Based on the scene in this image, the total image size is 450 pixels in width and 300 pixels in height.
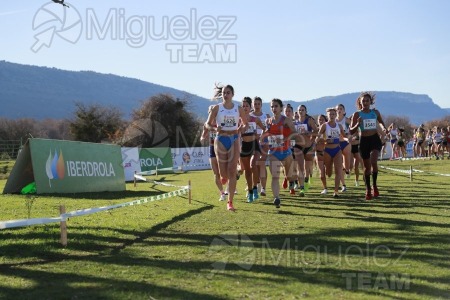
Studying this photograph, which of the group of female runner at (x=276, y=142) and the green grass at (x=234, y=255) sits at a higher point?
the group of female runner at (x=276, y=142)

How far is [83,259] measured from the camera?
19.6 ft

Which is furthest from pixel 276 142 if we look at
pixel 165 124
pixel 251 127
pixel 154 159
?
pixel 165 124

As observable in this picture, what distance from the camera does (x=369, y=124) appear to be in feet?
40.7

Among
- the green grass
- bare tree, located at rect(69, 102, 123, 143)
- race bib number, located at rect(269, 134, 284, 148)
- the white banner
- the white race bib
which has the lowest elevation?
the green grass

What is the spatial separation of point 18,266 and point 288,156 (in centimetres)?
689

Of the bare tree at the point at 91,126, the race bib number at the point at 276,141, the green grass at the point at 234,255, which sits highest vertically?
the bare tree at the point at 91,126

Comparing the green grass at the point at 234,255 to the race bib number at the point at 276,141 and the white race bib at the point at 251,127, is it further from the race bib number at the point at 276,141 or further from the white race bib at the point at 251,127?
the white race bib at the point at 251,127

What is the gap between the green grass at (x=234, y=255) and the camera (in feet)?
15.3

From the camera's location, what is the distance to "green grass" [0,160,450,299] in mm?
4666

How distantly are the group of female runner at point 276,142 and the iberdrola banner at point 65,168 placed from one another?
518cm

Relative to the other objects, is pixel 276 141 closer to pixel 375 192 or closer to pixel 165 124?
pixel 375 192

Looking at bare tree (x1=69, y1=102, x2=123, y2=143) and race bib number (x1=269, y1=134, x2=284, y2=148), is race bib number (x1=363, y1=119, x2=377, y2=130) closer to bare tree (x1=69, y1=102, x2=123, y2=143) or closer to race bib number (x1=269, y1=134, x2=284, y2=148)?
race bib number (x1=269, y1=134, x2=284, y2=148)

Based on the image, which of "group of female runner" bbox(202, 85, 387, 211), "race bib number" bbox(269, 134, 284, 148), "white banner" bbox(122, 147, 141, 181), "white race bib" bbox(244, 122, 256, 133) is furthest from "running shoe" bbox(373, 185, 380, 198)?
"white banner" bbox(122, 147, 141, 181)

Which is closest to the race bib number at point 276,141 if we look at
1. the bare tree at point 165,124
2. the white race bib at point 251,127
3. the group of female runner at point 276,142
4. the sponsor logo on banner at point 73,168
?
the group of female runner at point 276,142
